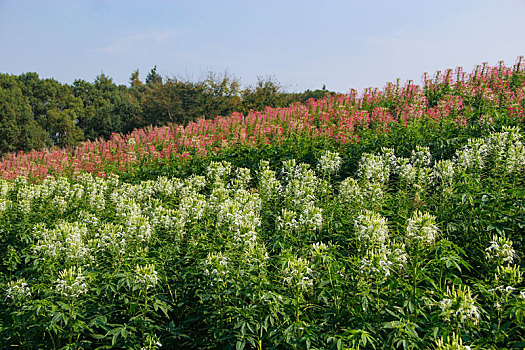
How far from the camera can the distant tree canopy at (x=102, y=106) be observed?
74.8ft

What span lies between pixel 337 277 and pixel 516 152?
Answer: 4.11 meters

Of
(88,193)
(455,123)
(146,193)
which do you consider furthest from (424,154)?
(88,193)

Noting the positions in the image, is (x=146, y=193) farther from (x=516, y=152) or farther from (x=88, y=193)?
(x=516, y=152)

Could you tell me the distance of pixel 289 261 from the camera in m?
3.69

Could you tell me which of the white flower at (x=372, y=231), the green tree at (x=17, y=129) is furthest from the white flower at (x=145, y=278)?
the green tree at (x=17, y=129)

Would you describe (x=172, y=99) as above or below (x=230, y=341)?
above

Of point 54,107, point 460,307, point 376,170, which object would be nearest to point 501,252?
point 460,307

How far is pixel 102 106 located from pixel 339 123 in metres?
38.6

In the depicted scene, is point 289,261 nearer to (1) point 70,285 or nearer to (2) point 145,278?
(2) point 145,278

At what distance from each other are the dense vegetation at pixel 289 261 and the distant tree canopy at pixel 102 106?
11728mm

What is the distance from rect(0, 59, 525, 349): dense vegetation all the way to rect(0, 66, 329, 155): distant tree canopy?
11.7 metres

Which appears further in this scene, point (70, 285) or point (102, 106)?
point (102, 106)

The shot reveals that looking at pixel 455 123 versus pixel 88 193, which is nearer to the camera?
pixel 88 193

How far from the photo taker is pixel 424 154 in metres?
7.23
